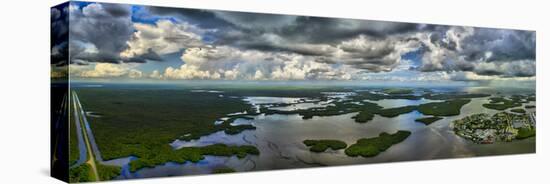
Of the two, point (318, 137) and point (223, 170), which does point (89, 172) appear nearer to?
point (223, 170)

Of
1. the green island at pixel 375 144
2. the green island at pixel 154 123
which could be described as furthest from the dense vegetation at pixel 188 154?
the green island at pixel 375 144

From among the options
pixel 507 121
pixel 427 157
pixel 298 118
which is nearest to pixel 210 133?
pixel 298 118

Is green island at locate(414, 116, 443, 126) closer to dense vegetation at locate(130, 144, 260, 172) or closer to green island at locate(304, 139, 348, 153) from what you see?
green island at locate(304, 139, 348, 153)

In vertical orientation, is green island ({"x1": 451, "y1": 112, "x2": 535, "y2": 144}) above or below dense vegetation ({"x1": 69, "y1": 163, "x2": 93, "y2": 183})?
above

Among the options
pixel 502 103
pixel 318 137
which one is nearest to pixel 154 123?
pixel 318 137

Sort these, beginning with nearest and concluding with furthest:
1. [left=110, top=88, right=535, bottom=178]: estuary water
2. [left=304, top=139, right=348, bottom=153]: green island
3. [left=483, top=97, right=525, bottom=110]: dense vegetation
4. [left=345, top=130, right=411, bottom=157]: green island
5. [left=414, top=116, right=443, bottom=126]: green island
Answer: [left=110, top=88, right=535, bottom=178]: estuary water
[left=304, top=139, right=348, bottom=153]: green island
[left=345, top=130, right=411, bottom=157]: green island
[left=414, top=116, right=443, bottom=126]: green island
[left=483, top=97, right=525, bottom=110]: dense vegetation

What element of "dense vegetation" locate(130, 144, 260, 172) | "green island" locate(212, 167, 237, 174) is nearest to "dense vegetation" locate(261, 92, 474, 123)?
"dense vegetation" locate(130, 144, 260, 172)
